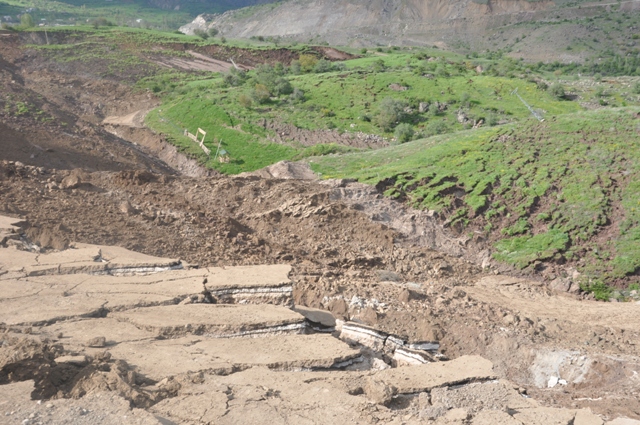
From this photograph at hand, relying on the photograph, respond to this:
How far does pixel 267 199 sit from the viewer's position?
18.5 metres

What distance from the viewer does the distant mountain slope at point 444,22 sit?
81.4m

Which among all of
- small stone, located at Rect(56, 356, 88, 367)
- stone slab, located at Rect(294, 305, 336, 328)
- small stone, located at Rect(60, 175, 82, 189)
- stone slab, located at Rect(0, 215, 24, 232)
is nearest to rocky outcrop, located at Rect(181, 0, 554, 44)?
small stone, located at Rect(60, 175, 82, 189)

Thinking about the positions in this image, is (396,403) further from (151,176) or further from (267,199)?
(151,176)

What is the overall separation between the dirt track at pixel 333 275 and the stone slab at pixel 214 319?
10.0 inches

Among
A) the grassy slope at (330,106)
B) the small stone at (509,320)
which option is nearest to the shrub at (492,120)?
the grassy slope at (330,106)

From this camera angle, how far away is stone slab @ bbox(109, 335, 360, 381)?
678 centimetres

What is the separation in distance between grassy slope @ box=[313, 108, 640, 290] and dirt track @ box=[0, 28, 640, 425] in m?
1.19

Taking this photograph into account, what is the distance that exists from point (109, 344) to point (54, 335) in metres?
0.68

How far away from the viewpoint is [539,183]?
1811 centimetres

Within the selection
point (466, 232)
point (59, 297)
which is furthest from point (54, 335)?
point (466, 232)

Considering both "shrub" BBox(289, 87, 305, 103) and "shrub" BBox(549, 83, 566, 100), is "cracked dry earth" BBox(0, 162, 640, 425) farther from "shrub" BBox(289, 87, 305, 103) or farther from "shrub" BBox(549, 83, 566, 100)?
"shrub" BBox(549, 83, 566, 100)

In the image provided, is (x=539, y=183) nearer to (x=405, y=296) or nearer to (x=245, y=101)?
(x=405, y=296)

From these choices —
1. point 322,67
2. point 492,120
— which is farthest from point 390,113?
point 322,67

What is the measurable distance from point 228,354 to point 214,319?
97cm
